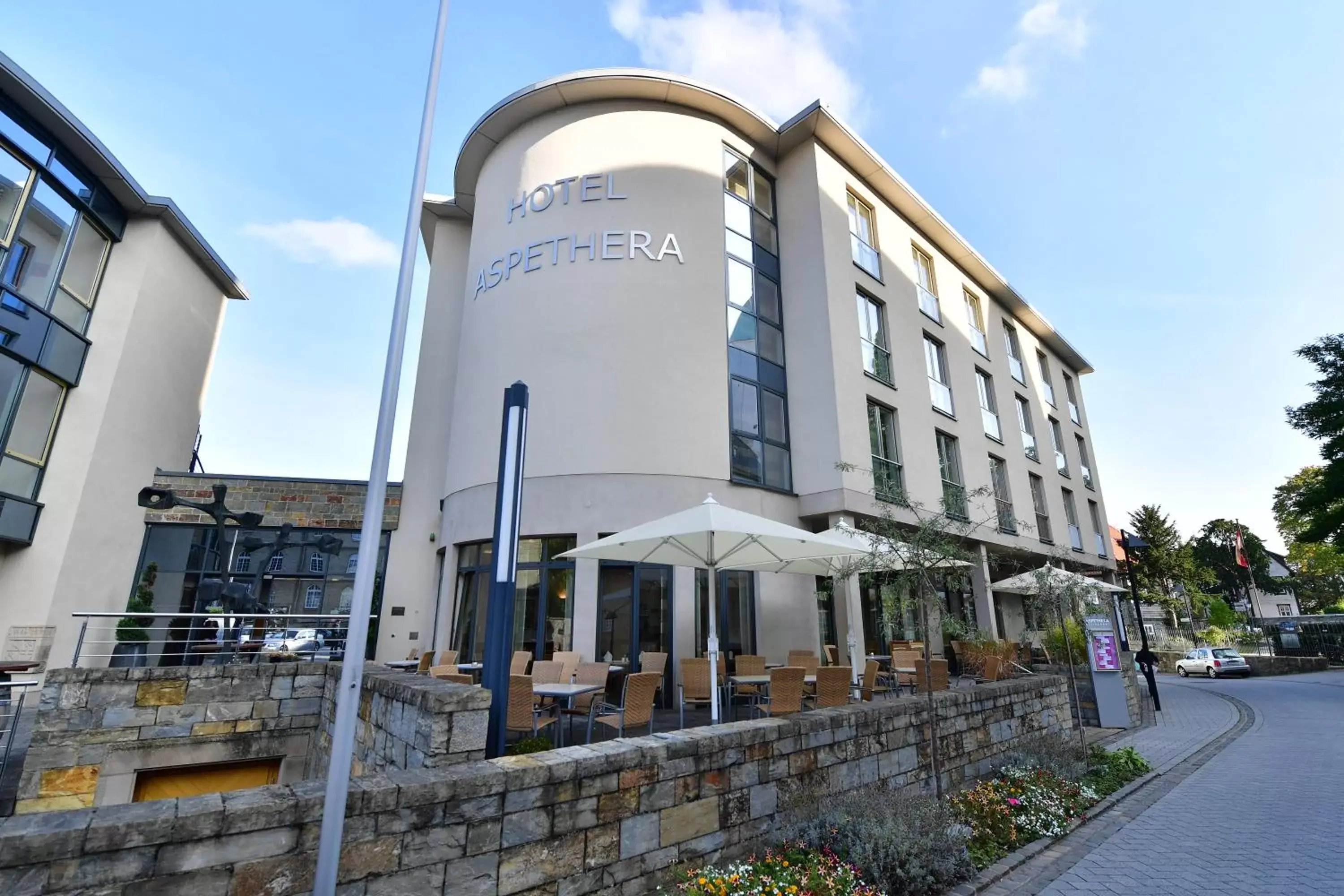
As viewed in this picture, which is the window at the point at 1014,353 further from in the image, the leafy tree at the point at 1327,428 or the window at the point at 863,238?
the leafy tree at the point at 1327,428

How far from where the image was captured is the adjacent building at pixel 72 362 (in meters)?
12.6

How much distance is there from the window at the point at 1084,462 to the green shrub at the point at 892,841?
2497cm

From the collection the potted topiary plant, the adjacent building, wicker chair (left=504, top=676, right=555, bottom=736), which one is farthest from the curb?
the adjacent building

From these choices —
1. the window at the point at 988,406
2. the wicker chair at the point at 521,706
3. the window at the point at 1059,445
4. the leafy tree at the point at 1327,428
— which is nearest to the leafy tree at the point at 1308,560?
the leafy tree at the point at 1327,428

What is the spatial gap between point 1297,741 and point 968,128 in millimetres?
12507

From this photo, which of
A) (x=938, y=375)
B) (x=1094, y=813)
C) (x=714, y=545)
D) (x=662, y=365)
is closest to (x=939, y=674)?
(x=1094, y=813)

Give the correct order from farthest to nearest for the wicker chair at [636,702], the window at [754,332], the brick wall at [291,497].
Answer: the brick wall at [291,497], the window at [754,332], the wicker chair at [636,702]

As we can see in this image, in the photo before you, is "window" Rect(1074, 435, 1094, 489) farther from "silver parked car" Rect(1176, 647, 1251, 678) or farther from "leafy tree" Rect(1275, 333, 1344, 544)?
"silver parked car" Rect(1176, 647, 1251, 678)

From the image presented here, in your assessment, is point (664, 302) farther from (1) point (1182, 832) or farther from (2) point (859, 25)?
(1) point (1182, 832)

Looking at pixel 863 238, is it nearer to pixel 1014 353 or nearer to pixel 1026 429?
pixel 1014 353

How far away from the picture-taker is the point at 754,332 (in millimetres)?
14242

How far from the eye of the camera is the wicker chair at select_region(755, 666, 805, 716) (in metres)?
6.47

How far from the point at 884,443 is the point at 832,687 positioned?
9.55 meters

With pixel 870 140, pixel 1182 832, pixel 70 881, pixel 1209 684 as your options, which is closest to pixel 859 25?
pixel 870 140
